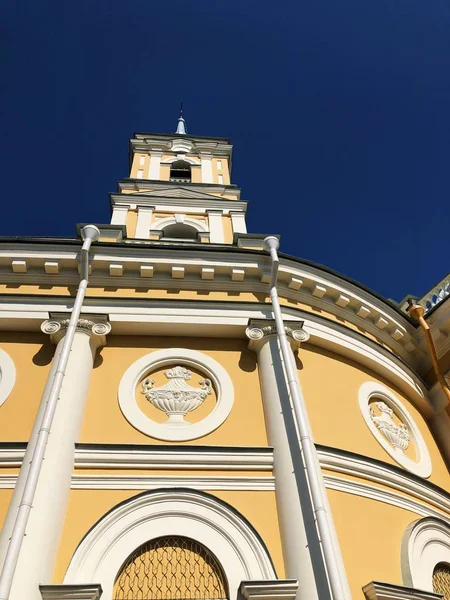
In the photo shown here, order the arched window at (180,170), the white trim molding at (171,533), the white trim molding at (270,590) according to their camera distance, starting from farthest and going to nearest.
A: the arched window at (180,170)
the white trim molding at (171,533)
the white trim molding at (270,590)

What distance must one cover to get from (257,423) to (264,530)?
1.83 metres

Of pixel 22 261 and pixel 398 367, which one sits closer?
pixel 22 261

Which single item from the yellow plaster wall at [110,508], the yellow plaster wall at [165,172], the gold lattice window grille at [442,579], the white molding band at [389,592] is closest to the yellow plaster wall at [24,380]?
→ the yellow plaster wall at [110,508]

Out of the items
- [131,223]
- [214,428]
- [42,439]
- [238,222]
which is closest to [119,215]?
[131,223]

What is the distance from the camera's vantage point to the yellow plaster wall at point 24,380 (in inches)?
330

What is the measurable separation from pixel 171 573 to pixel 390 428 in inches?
198

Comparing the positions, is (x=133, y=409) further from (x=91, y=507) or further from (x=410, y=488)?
(x=410, y=488)

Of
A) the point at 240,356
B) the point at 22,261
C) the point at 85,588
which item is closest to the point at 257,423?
the point at 240,356

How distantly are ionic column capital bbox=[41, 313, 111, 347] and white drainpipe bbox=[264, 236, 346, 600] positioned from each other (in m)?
3.14

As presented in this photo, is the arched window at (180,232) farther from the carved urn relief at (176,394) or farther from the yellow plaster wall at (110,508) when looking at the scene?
the yellow plaster wall at (110,508)

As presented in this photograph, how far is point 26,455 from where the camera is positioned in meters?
7.44

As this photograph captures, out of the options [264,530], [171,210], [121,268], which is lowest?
[264,530]

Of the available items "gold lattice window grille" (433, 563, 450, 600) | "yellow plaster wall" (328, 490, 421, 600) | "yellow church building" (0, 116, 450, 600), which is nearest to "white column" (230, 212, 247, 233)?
"yellow church building" (0, 116, 450, 600)

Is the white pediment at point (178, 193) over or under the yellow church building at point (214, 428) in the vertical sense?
over
